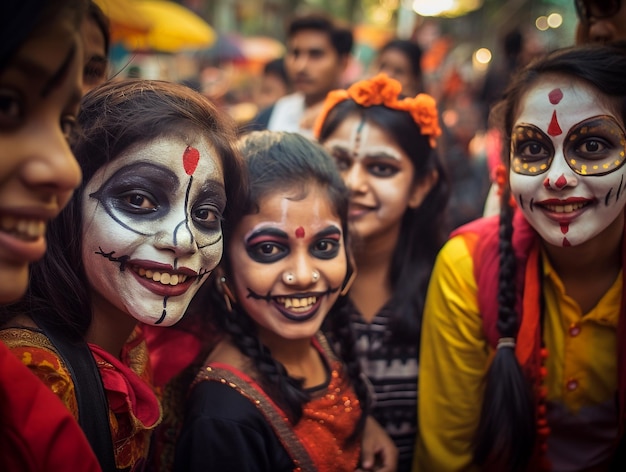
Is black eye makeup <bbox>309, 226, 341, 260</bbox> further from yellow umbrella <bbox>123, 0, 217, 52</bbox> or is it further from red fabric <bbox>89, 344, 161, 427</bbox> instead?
yellow umbrella <bbox>123, 0, 217, 52</bbox>

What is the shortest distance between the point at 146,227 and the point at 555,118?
55.8 inches

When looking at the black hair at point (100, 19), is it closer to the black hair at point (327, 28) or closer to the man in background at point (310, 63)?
the man in background at point (310, 63)

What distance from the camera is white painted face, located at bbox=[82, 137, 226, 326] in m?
1.64

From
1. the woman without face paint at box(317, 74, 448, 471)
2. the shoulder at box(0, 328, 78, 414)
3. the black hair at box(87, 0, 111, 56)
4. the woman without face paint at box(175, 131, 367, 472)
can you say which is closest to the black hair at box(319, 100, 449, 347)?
the woman without face paint at box(317, 74, 448, 471)

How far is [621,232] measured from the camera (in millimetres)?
2285

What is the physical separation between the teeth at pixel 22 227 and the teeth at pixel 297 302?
38.2 inches

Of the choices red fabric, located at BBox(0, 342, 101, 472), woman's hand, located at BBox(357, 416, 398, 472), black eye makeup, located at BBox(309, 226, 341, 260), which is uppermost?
black eye makeup, located at BBox(309, 226, 341, 260)

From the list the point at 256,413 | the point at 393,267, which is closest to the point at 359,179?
the point at 393,267

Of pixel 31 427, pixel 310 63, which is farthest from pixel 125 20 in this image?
pixel 31 427

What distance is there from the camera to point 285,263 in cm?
205

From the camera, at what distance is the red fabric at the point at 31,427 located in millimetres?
1232

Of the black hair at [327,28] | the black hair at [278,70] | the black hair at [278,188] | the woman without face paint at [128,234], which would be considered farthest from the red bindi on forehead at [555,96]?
the black hair at [278,70]

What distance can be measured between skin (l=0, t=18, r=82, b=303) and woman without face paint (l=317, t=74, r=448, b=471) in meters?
1.64

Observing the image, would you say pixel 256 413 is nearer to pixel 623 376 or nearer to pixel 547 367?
pixel 547 367
